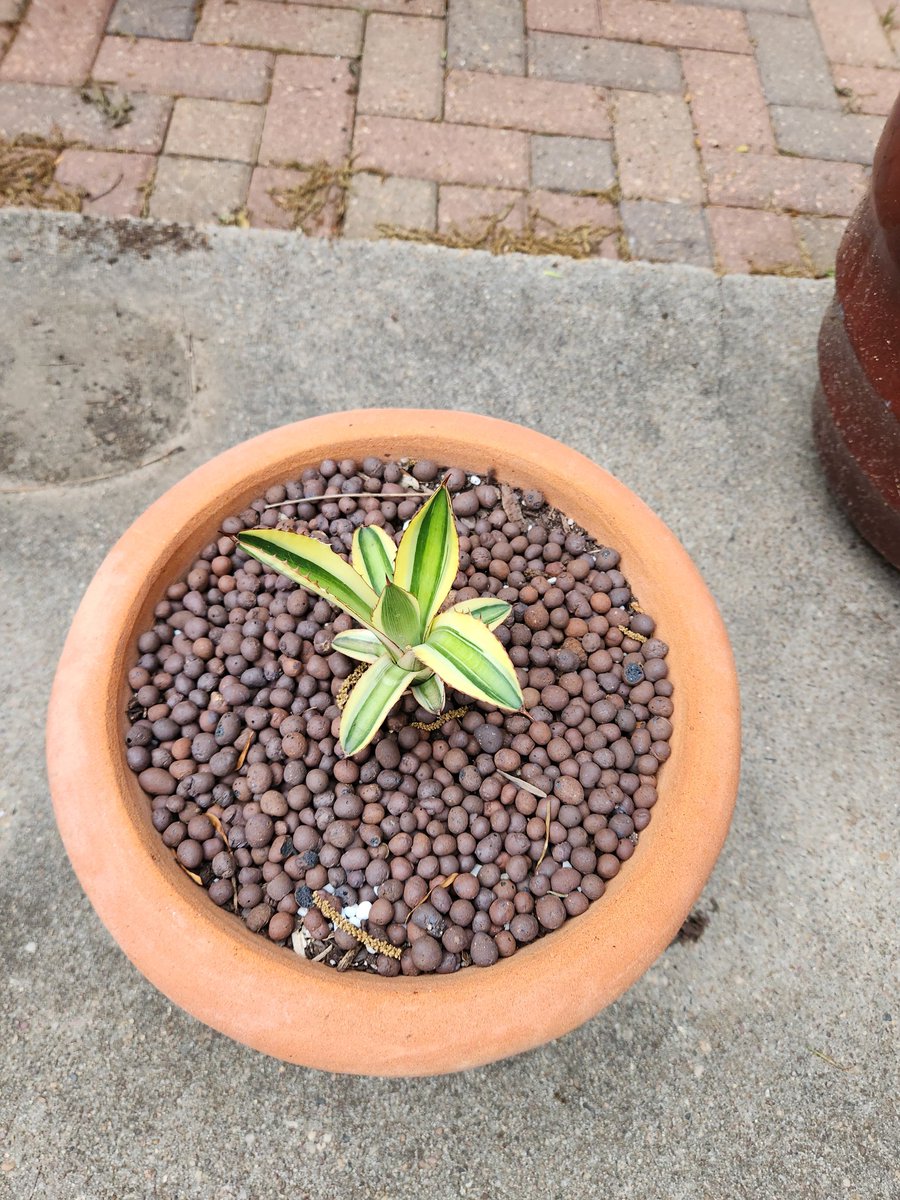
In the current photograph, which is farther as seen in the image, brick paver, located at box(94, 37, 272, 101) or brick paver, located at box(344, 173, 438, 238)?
brick paver, located at box(94, 37, 272, 101)

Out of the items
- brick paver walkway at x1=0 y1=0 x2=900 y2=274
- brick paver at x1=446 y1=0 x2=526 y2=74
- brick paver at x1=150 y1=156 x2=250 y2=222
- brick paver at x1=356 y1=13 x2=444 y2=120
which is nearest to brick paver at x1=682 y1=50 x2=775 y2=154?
brick paver walkway at x1=0 y1=0 x2=900 y2=274

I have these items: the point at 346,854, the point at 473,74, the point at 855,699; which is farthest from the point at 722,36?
the point at 346,854

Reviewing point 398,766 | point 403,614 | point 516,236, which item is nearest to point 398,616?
point 403,614

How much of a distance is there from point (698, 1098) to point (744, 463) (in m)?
1.39

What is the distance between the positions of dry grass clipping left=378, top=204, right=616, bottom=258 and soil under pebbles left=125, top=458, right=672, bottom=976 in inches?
49.2

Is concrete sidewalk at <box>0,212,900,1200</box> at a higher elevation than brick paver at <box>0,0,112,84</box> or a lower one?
lower

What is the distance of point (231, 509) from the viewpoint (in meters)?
1.38

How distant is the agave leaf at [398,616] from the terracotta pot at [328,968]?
0.45 m

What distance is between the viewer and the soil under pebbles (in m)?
1.15

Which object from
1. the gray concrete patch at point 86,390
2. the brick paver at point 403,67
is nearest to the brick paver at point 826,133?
the brick paver at point 403,67

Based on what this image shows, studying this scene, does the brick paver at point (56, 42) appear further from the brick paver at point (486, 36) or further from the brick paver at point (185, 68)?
the brick paver at point (486, 36)

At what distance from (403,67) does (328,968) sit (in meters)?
2.59

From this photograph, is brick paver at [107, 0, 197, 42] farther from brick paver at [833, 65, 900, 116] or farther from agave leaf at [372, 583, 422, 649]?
agave leaf at [372, 583, 422, 649]

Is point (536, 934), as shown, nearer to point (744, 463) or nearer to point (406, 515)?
point (406, 515)
